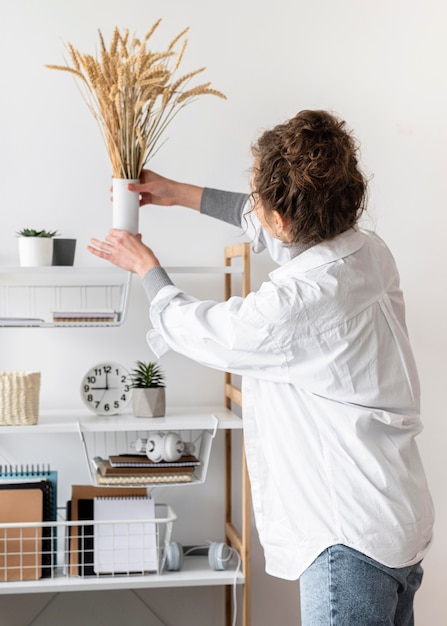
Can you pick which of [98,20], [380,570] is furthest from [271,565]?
[98,20]

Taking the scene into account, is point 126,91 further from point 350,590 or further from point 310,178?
point 350,590

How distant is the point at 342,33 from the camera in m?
2.40

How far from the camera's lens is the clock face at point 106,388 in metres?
2.15

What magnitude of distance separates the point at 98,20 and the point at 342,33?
68cm

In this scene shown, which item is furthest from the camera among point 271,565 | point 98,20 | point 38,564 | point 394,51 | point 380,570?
point 394,51

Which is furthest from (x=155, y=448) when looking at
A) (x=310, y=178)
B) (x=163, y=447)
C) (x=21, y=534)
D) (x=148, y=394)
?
(x=310, y=178)

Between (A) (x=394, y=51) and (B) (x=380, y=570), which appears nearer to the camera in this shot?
(B) (x=380, y=570)

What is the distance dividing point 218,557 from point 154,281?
0.83m

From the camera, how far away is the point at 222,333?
145 centimetres

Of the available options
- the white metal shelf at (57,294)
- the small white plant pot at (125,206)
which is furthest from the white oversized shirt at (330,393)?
the white metal shelf at (57,294)

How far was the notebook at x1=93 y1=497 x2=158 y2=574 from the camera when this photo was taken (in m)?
2.04

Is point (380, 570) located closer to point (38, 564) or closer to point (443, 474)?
point (38, 564)

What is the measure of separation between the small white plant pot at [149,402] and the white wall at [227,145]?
0.24 meters

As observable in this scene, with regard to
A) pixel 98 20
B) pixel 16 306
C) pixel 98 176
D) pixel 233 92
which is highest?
pixel 98 20
